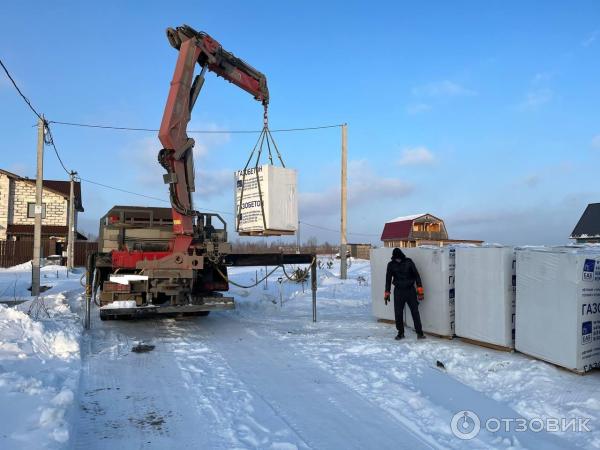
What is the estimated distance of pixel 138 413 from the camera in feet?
15.4

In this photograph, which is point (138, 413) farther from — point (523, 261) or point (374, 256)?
point (374, 256)

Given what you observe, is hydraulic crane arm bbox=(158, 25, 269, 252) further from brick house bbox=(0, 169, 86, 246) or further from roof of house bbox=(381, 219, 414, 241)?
roof of house bbox=(381, 219, 414, 241)

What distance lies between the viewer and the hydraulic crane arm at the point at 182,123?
8.80 metres

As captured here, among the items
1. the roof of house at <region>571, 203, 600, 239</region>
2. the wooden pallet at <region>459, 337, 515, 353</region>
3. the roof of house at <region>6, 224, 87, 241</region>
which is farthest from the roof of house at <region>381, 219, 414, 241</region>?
the wooden pallet at <region>459, 337, 515, 353</region>

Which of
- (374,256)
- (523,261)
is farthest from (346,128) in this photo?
(523,261)

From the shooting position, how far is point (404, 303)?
8.58m

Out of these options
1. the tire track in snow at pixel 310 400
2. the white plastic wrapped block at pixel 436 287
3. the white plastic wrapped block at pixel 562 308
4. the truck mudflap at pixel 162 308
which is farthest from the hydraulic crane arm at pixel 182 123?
the white plastic wrapped block at pixel 562 308

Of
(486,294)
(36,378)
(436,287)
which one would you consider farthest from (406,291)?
(36,378)

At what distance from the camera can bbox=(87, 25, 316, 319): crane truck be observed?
8680mm

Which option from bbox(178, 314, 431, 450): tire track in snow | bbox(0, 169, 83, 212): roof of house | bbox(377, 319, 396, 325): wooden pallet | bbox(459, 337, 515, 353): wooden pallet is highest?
bbox(0, 169, 83, 212): roof of house

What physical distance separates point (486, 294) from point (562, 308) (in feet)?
4.74

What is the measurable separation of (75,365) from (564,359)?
6295 millimetres

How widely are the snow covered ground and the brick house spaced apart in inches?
1482

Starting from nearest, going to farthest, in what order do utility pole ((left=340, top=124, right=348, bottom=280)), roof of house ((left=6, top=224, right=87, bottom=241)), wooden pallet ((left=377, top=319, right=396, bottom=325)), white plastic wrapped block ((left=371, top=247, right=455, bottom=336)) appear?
white plastic wrapped block ((left=371, top=247, right=455, bottom=336)) → wooden pallet ((left=377, top=319, right=396, bottom=325)) → utility pole ((left=340, top=124, right=348, bottom=280)) → roof of house ((left=6, top=224, right=87, bottom=241))
